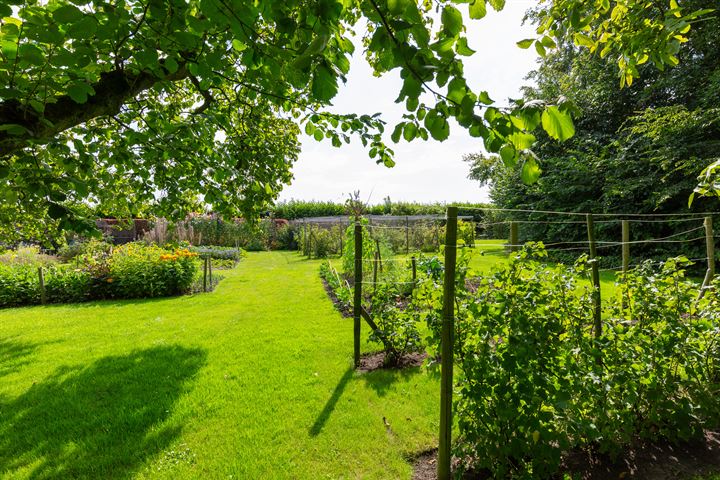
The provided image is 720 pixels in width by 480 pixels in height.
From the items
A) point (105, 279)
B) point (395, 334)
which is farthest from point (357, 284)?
point (105, 279)

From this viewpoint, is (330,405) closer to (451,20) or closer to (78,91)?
(78,91)

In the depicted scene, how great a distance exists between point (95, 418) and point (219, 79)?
3309 millimetres

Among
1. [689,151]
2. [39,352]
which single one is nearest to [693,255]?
[689,151]

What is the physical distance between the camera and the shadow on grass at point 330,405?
9.87 feet

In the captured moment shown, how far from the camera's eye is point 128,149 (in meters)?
2.64

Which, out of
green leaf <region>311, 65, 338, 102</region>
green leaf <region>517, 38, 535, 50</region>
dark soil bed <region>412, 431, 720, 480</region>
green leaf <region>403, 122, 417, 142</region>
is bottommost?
dark soil bed <region>412, 431, 720, 480</region>

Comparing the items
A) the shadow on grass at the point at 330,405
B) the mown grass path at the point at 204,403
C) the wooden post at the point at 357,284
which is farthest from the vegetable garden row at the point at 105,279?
the shadow on grass at the point at 330,405

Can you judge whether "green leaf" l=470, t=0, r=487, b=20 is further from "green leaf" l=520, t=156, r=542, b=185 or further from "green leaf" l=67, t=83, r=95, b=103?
"green leaf" l=67, t=83, r=95, b=103

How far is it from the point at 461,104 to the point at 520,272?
5.49 feet

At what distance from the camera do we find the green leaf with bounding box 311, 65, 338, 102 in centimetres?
95

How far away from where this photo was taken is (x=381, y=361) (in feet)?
14.3

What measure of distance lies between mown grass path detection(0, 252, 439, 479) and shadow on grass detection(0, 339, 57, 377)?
0.03 m

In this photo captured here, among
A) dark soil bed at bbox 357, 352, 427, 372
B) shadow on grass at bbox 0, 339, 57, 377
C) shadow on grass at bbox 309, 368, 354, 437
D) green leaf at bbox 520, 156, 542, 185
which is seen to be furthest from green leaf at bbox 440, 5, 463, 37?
shadow on grass at bbox 0, 339, 57, 377

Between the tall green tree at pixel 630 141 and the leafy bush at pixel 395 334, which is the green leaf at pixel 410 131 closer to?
the leafy bush at pixel 395 334
